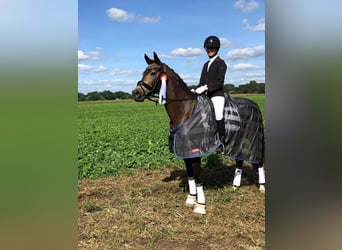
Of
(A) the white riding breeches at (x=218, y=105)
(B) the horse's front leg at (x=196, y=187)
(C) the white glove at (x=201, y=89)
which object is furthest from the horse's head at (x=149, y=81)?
(B) the horse's front leg at (x=196, y=187)

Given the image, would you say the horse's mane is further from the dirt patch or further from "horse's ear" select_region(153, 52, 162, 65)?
the dirt patch

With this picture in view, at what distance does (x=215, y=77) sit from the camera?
4.60 m

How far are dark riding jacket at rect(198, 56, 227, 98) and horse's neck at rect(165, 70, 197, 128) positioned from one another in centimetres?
37

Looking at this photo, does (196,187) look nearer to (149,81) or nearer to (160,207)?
(160,207)

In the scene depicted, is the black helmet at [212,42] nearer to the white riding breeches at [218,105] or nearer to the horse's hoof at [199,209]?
the white riding breeches at [218,105]

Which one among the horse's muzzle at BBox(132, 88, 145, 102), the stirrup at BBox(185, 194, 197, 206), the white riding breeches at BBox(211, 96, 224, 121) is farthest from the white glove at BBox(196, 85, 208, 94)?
the stirrup at BBox(185, 194, 197, 206)

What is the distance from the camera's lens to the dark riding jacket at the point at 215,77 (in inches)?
178

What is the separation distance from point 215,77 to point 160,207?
2361mm

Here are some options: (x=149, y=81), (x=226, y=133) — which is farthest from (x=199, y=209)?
(x=149, y=81)

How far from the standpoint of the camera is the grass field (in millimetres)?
3754
